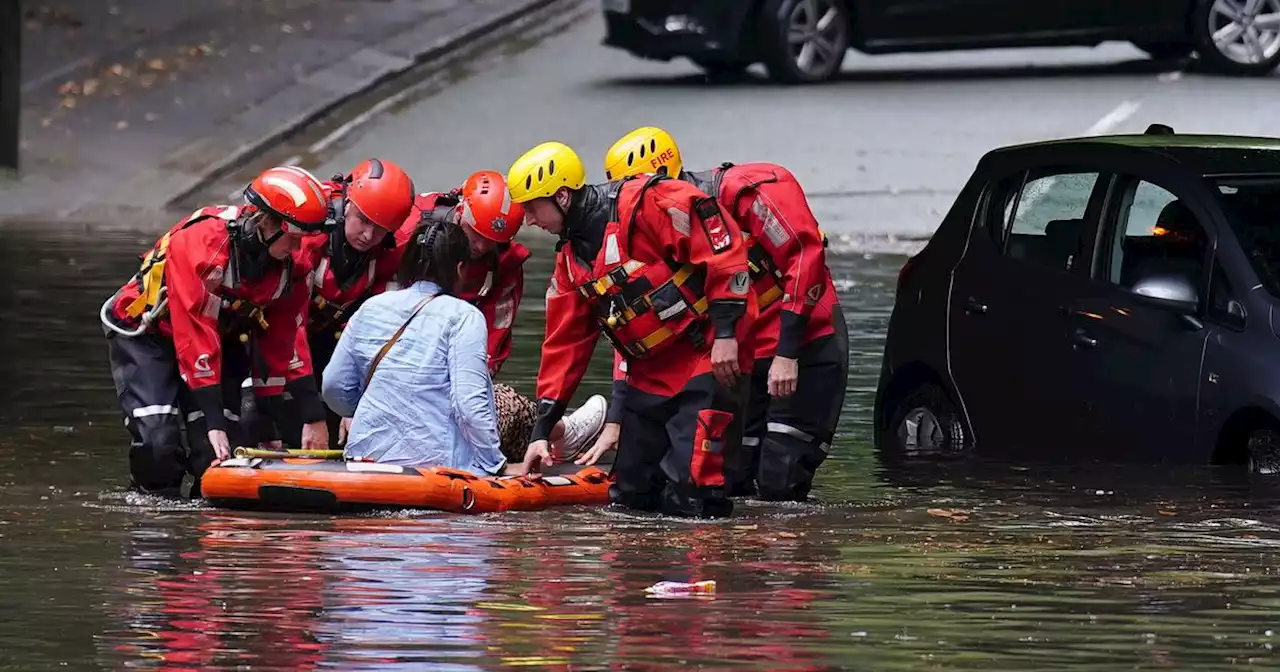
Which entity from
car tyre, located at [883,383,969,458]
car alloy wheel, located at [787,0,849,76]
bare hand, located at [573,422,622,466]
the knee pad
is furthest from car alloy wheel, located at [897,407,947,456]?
car alloy wheel, located at [787,0,849,76]

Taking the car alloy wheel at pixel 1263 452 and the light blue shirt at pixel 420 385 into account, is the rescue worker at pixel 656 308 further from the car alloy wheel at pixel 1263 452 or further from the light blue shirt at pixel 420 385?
the car alloy wheel at pixel 1263 452

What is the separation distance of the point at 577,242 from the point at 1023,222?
2.43 m

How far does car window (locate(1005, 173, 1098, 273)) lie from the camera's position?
12.1 metres

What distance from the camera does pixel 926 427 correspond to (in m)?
13.1

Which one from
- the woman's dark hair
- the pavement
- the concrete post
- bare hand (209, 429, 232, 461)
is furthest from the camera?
the pavement

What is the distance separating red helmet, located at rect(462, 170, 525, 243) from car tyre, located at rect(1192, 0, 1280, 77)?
16017 millimetres

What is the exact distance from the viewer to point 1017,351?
1233cm

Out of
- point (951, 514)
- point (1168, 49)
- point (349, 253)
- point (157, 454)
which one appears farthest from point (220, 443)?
point (1168, 49)

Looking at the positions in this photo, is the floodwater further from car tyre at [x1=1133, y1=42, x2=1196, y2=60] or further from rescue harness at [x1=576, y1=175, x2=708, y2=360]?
car tyre at [x1=1133, y1=42, x2=1196, y2=60]

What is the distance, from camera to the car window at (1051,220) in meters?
12.1

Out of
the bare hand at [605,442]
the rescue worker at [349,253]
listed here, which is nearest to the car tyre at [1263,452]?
the bare hand at [605,442]

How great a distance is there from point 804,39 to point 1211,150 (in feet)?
52.2

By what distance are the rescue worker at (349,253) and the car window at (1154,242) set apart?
2.84m

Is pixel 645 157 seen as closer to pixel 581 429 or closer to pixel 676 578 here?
pixel 581 429
